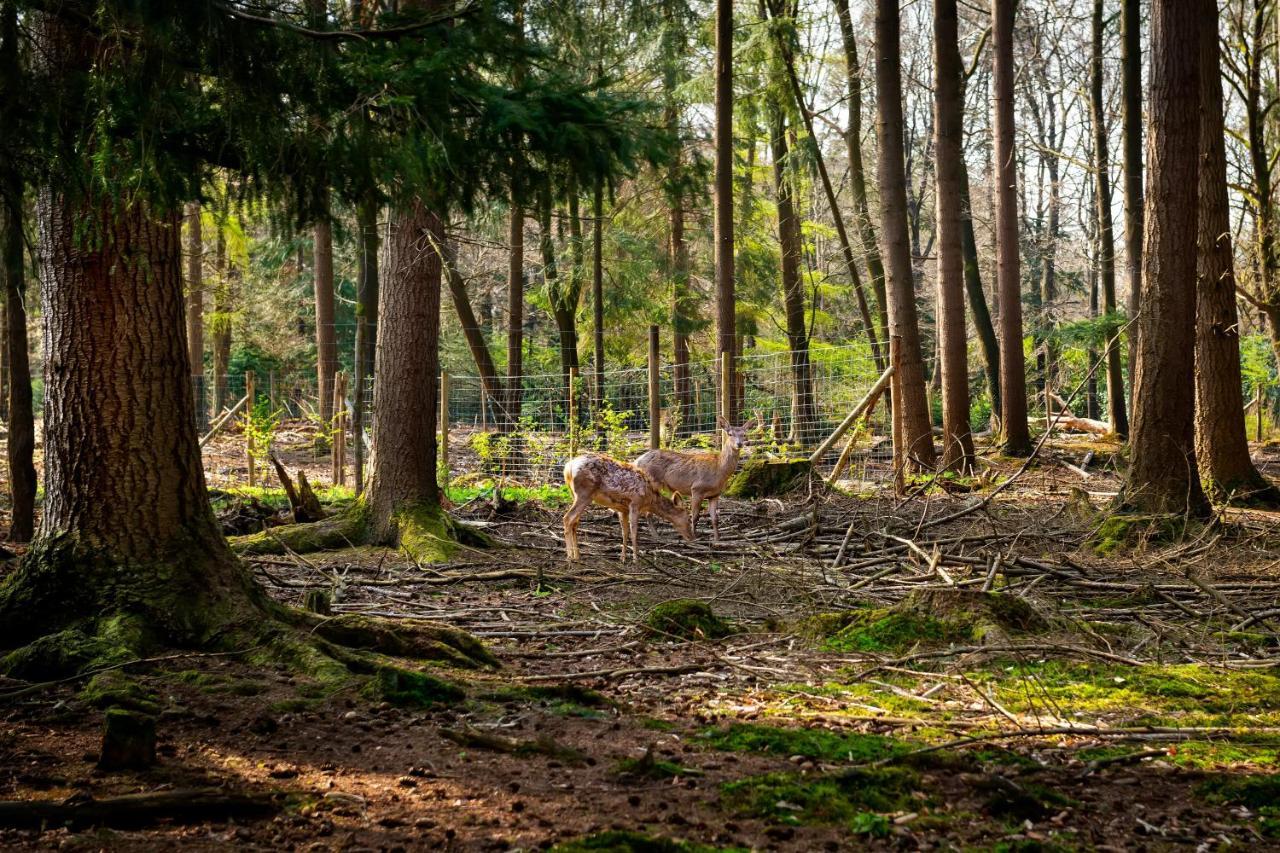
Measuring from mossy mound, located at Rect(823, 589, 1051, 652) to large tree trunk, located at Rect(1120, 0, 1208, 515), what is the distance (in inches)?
177

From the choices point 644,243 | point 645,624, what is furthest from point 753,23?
point 645,624

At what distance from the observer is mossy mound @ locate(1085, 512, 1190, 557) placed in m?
9.31

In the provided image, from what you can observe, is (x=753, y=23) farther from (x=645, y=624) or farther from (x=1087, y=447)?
(x=645, y=624)

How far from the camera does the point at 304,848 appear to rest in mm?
3262

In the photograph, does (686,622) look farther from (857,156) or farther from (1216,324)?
(857,156)

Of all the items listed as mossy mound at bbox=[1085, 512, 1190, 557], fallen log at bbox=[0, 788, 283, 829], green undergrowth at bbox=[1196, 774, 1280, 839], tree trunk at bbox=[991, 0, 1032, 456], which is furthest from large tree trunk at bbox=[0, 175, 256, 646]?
tree trunk at bbox=[991, 0, 1032, 456]

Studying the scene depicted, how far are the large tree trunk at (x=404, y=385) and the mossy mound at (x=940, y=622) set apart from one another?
4693 mm

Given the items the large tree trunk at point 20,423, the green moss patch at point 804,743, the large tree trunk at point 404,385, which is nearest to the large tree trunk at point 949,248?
the large tree trunk at point 404,385

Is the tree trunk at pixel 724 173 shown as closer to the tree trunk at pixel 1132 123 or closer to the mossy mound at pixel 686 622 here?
the tree trunk at pixel 1132 123

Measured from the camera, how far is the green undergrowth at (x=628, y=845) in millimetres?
3170

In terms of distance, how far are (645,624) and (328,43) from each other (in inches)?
141

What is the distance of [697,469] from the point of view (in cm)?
1191

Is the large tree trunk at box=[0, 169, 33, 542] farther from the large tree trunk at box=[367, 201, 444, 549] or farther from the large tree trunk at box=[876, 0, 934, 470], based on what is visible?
the large tree trunk at box=[876, 0, 934, 470]

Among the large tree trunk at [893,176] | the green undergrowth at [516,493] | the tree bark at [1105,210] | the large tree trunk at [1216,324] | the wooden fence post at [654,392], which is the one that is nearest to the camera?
the large tree trunk at [1216,324]
